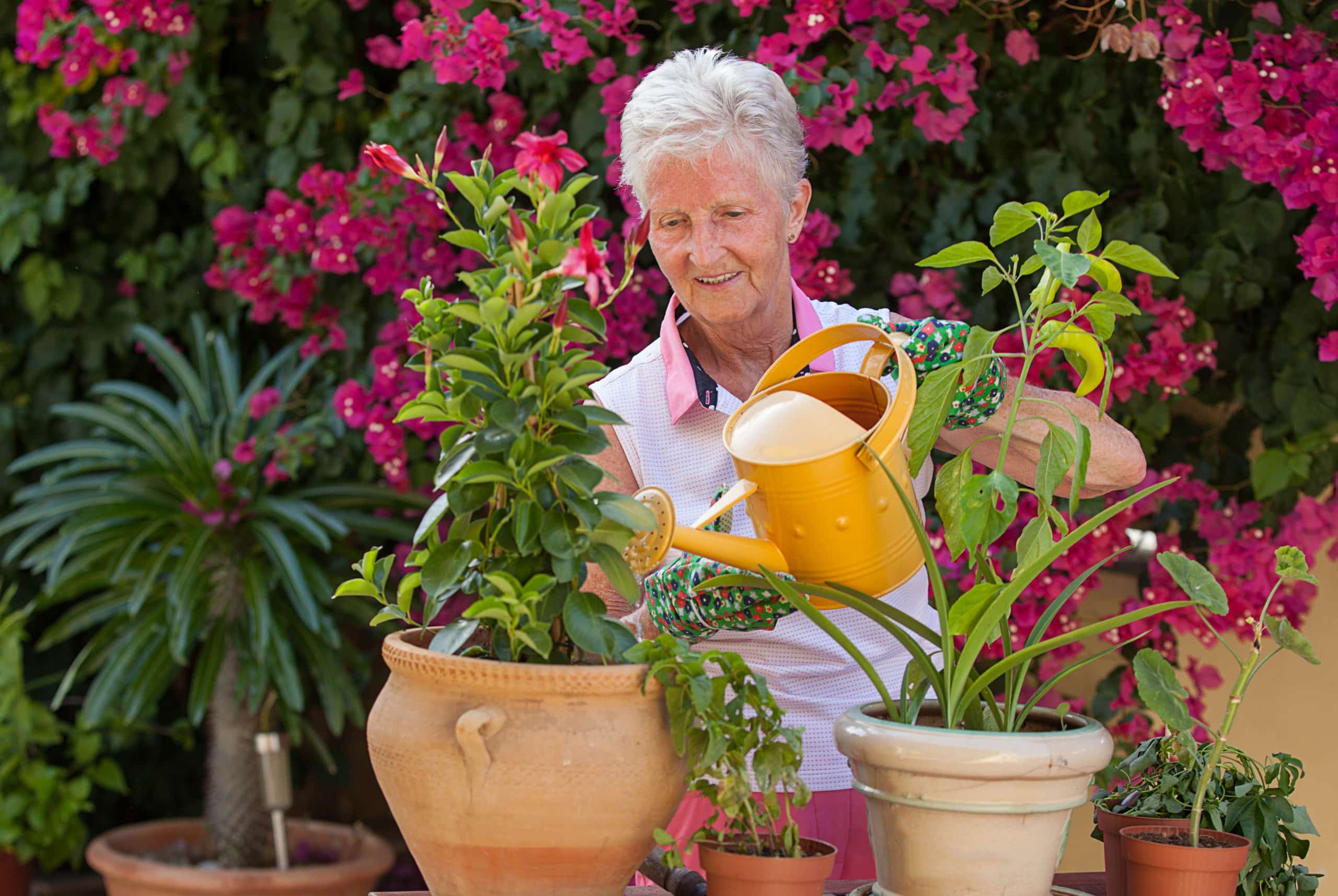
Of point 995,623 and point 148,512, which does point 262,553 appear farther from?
point 995,623

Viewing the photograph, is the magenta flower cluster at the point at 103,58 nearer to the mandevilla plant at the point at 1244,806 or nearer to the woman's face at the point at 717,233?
the woman's face at the point at 717,233

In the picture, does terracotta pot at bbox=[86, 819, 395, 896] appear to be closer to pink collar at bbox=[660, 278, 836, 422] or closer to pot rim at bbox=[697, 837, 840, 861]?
pink collar at bbox=[660, 278, 836, 422]

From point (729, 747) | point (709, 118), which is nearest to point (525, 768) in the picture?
point (729, 747)

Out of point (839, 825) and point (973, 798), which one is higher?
point (973, 798)

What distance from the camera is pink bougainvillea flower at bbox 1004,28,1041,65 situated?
7.43 ft

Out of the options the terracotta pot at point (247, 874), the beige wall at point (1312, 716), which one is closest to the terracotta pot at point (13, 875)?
the terracotta pot at point (247, 874)

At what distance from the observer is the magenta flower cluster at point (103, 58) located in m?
2.78

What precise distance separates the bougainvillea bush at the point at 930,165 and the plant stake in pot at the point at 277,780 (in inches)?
23.0

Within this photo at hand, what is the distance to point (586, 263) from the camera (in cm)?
84

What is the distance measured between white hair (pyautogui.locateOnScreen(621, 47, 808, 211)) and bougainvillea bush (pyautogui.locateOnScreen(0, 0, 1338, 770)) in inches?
22.6

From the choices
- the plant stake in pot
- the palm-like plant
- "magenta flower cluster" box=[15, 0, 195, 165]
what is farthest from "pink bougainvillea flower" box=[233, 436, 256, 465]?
"magenta flower cluster" box=[15, 0, 195, 165]

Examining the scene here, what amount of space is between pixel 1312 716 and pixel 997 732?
72.0 inches

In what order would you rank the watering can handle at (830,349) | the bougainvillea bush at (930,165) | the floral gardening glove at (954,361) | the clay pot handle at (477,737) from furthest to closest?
the bougainvillea bush at (930,165) < the floral gardening glove at (954,361) < the watering can handle at (830,349) < the clay pot handle at (477,737)

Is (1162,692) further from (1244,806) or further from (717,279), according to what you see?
(717,279)
